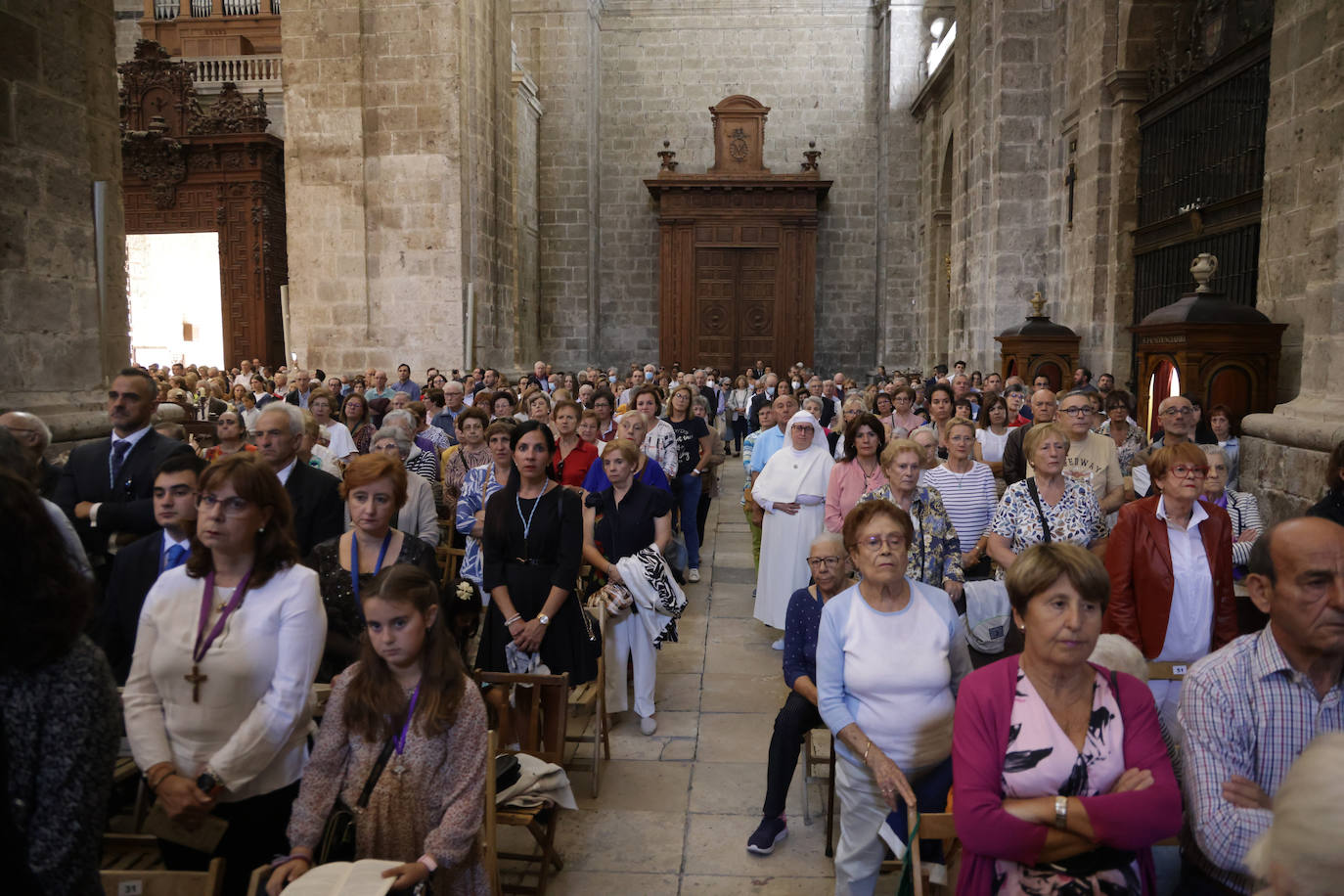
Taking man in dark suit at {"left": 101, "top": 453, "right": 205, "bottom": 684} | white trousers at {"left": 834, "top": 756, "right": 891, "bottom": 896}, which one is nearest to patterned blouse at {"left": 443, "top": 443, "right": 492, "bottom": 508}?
man in dark suit at {"left": 101, "top": 453, "right": 205, "bottom": 684}

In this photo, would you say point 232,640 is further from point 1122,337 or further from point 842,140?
point 842,140

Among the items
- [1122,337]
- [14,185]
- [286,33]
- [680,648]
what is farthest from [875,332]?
[14,185]

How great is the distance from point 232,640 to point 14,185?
416cm

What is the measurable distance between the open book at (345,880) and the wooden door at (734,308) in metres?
20.5

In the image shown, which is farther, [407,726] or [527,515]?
[527,515]

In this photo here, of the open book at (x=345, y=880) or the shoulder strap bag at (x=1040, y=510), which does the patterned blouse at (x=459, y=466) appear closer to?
the shoulder strap bag at (x=1040, y=510)

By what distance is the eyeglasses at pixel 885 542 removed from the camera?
3.23 m

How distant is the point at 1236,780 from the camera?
2.36 m

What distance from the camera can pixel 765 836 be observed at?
13.0ft

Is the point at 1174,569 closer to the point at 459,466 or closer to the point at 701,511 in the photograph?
the point at 459,466

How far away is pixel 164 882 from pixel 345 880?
1.53 ft

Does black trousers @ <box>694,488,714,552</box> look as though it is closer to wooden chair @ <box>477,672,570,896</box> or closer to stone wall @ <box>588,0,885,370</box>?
wooden chair @ <box>477,672,570,896</box>

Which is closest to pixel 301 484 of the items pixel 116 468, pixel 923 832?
pixel 116 468

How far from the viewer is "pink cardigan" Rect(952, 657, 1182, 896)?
7.65 feet
